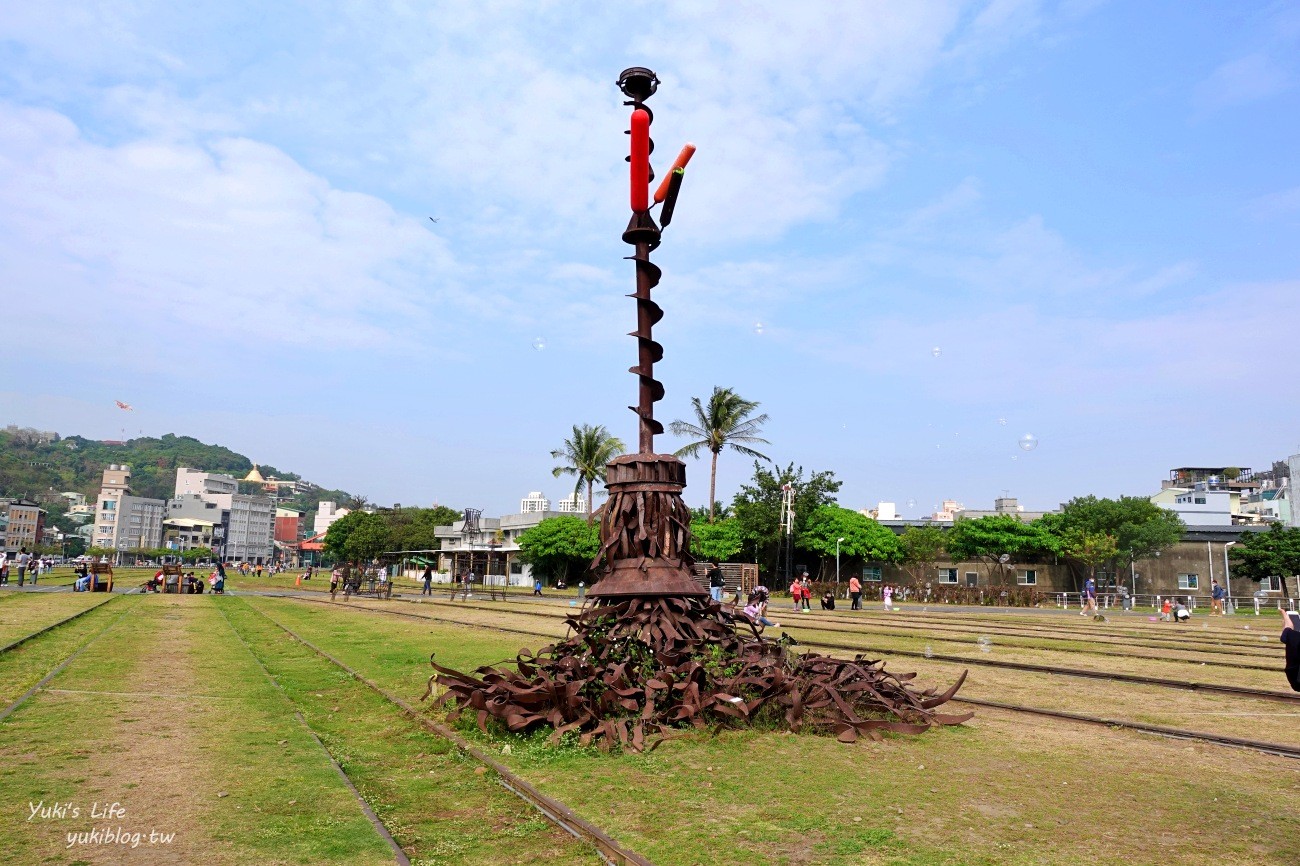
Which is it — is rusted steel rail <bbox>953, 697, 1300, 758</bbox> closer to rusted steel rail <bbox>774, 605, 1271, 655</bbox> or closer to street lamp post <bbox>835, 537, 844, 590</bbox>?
rusted steel rail <bbox>774, 605, 1271, 655</bbox>

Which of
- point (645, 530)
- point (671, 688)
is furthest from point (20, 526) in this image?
point (671, 688)

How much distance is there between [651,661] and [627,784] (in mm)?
2703

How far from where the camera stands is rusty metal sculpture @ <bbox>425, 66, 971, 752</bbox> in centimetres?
848

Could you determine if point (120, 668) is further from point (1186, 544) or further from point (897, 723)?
point (1186, 544)

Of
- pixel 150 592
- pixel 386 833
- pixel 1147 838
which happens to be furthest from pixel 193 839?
pixel 150 592

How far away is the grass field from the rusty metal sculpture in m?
0.35

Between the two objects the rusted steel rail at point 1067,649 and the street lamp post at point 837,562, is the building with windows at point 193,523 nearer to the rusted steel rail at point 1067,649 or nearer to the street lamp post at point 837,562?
the street lamp post at point 837,562

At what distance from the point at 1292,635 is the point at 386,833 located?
21.5 feet

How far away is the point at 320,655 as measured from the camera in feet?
51.2

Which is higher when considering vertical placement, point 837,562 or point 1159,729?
point 837,562

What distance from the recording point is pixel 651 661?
9.38 meters

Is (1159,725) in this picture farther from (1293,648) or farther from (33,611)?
(33,611)

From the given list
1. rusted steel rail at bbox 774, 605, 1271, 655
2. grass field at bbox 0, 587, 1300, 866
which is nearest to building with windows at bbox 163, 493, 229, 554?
rusted steel rail at bbox 774, 605, 1271, 655

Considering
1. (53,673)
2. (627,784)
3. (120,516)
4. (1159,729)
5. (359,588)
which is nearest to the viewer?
(627,784)
